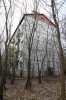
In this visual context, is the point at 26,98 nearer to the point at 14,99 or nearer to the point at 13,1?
the point at 14,99

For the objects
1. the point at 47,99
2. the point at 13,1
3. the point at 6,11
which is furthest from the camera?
the point at 13,1

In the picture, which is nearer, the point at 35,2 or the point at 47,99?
the point at 47,99

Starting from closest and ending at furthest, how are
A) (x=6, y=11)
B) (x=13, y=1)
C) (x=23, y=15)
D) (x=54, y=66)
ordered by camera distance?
(x=6, y=11), (x=13, y=1), (x=23, y=15), (x=54, y=66)

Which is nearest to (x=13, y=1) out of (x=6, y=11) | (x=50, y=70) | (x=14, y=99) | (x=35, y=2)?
(x=6, y=11)

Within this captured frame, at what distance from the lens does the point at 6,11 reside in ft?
31.2

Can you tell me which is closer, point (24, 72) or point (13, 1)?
point (13, 1)

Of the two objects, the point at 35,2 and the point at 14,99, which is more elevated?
the point at 35,2

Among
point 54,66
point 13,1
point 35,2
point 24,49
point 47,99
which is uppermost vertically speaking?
point 35,2

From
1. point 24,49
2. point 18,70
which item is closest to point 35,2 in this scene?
point 24,49

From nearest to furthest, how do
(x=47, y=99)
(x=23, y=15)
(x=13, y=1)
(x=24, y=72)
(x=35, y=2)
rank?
(x=47, y=99), (x=13, y=1), (x=35, y=2), (x=23, y=15), (x=24, y=72)

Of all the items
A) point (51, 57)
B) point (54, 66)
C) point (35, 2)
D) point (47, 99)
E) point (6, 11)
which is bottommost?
point (47, 99)

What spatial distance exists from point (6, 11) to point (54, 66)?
16.9 m

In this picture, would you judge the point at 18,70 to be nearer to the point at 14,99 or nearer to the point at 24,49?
the point at 24,49

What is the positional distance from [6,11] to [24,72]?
14.7 m
